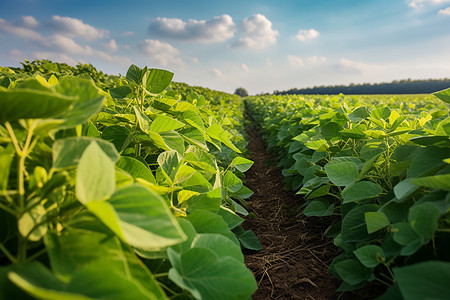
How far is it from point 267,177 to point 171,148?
310 centimetres

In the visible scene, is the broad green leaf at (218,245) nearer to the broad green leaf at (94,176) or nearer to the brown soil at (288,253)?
the broad green leaf at (94,176)

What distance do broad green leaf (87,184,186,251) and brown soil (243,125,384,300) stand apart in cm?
115

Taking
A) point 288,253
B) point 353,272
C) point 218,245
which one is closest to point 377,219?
point 353,272

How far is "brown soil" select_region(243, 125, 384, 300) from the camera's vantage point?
160 centimetres

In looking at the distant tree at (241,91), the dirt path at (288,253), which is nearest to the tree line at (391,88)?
the distant tree at (241,91)

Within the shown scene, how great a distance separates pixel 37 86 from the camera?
2.31 ft

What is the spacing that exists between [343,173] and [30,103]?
4.06 ft

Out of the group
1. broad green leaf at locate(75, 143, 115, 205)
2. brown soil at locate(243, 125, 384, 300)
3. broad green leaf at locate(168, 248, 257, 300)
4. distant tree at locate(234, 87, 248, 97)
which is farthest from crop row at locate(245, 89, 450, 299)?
distant tree at locate(234, 87, 248, 97)

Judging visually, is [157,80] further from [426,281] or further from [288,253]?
[288,253]

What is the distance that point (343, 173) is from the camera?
135 centimetres

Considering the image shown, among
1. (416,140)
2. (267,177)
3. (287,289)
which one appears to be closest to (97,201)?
(416,140)

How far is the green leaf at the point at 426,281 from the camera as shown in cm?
59

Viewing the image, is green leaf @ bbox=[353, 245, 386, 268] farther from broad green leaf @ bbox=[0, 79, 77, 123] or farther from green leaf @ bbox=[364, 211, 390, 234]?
broad green leaf @ bbox=[0, 79, 77, 123]

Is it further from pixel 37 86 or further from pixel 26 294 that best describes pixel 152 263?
pixel 37 86
